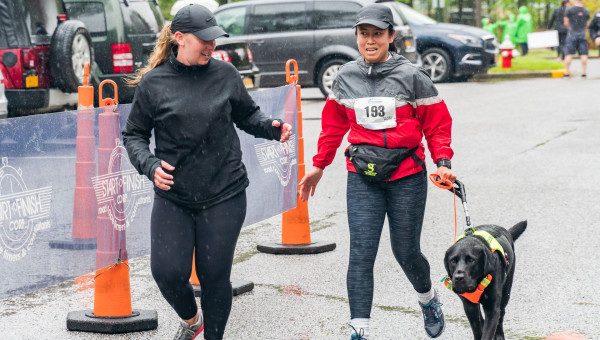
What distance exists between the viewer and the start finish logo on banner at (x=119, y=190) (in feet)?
20.3

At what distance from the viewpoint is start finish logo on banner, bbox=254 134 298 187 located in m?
7.98

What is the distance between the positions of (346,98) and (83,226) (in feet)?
5.38

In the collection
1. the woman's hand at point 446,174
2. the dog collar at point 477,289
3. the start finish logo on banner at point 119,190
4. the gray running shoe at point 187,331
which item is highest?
the woman's hand at point 446,174

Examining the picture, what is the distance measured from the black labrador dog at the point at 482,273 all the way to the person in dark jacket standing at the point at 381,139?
376 millimetres

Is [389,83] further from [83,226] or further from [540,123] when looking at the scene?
[540,123]

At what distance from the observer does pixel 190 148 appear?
516 cm

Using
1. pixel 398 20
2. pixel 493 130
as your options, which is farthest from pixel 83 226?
pixel 398 20

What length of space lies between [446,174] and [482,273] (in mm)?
555

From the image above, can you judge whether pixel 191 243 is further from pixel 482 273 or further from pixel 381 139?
pixel 482 273

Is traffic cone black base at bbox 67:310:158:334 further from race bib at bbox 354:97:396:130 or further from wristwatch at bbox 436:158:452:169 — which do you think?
wristwatch at bbox 436:158:452:169

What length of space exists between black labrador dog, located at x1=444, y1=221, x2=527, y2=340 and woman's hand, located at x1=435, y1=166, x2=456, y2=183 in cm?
28

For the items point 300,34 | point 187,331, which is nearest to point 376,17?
point 187,331

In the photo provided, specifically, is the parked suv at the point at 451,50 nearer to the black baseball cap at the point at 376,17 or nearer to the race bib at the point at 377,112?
the black baseball cap at the point at 376,17

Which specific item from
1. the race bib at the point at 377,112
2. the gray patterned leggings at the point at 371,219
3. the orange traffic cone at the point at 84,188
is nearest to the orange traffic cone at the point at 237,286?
the orange traffic cone at the point at 84,188
